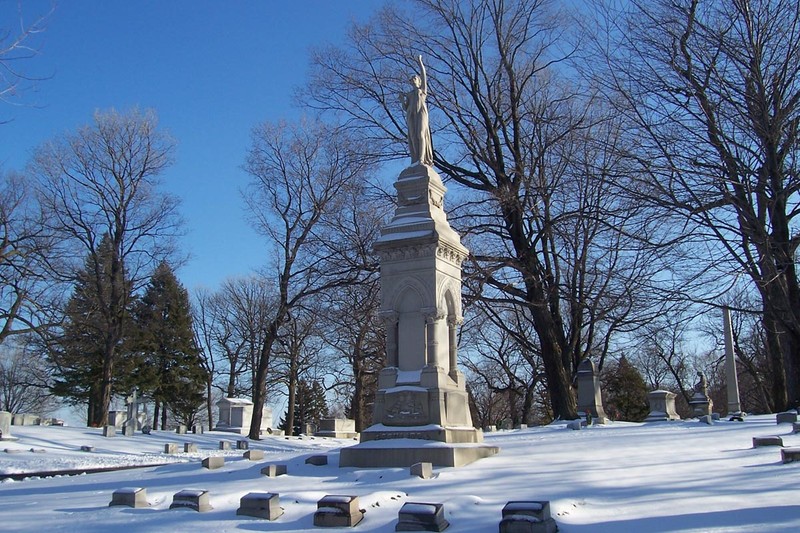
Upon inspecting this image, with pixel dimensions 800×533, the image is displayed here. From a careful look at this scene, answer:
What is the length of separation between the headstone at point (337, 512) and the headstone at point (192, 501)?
56.4 inches

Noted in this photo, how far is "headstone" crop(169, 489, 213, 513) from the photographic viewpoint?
780cm

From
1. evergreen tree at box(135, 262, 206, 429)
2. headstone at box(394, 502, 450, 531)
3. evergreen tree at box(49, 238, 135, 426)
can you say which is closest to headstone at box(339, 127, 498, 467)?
headstone at box(394, 502, 450, 531)

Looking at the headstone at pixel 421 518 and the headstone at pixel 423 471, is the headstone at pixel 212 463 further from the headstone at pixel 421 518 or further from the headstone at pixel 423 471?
the headstone at pixel 421 518

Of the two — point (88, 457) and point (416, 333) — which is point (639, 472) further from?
point (88, 457)

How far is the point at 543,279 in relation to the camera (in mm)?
21250

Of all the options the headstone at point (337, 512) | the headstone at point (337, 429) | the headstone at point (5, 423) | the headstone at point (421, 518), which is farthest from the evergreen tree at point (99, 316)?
the headstone at point (421, 518)

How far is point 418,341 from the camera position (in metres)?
13.0

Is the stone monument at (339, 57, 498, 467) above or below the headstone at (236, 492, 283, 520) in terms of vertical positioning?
above

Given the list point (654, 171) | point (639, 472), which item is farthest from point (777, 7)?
point (639, 472)

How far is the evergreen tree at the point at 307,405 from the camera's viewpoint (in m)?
52.3

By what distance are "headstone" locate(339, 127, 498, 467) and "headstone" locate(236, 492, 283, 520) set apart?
414 centimetres

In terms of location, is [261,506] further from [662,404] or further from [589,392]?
[662,404]

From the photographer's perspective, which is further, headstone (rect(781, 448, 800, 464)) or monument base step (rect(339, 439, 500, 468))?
monument base step (rect(339, 439, 500, 468))

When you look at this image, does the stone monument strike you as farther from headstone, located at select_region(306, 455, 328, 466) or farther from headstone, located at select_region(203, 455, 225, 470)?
headstone, located at select_region(203, 455, 225, 470)
